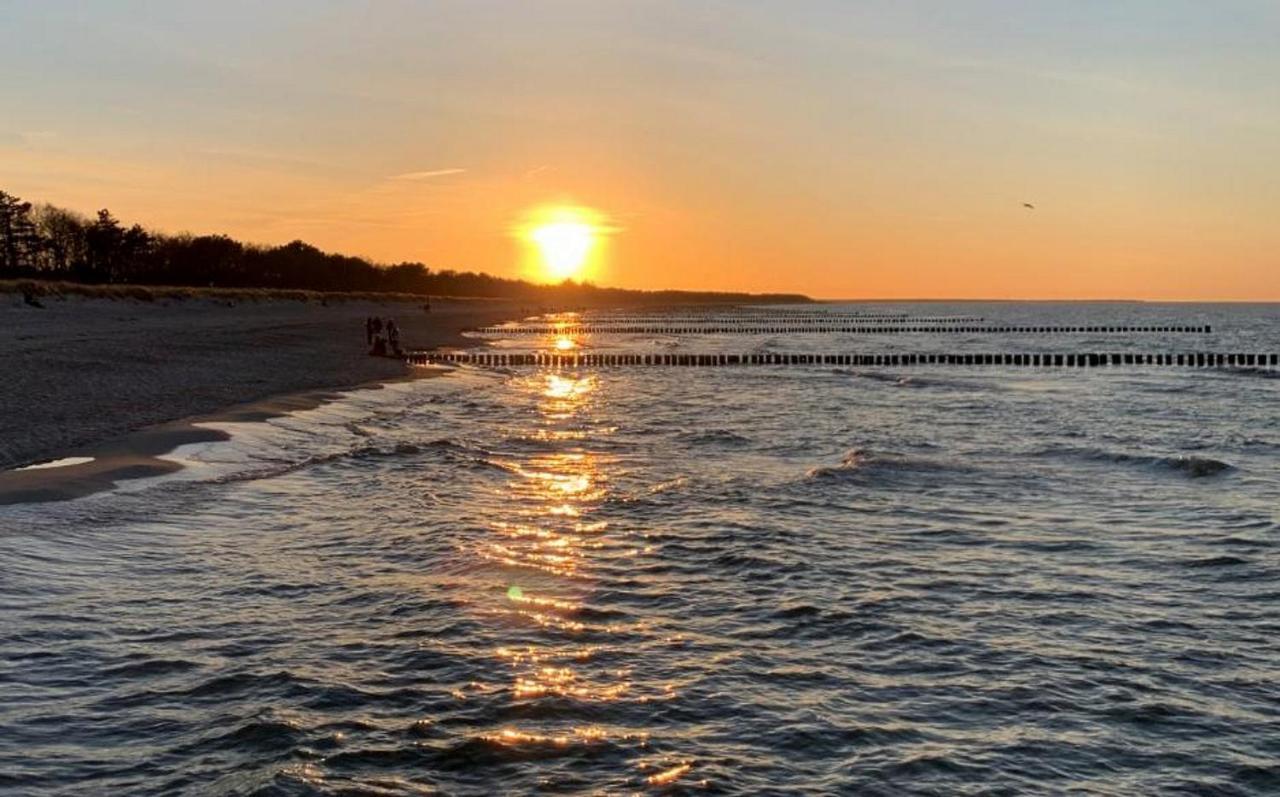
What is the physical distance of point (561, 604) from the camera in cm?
1240

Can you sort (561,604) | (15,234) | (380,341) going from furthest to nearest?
(15,234) < (380,341) < (561,604)

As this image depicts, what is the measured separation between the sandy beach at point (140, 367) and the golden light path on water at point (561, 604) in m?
8.02

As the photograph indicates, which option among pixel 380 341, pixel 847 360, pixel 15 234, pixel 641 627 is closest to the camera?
pixel 641 627

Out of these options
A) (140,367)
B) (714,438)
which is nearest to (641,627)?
(714,438)

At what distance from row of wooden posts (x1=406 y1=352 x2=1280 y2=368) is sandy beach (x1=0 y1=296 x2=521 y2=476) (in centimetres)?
856

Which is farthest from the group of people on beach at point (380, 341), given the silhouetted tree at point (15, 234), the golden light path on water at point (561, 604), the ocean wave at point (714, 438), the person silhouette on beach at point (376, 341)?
the silhouetted tree at point (15, 234)

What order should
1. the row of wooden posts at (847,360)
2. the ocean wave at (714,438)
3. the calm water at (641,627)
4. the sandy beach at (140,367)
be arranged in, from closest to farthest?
the calm water at (641,627) → the sandy beach at (140,367) → the ocean wave at (714,438) → the row of wooden posts at (847,360)

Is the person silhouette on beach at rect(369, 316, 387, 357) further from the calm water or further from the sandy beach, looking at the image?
the calm water

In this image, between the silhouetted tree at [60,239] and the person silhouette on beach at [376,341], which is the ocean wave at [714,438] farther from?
the silhouetted tree at [60,239]

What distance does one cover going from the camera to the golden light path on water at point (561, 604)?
863 cm

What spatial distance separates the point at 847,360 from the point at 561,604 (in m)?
55.1

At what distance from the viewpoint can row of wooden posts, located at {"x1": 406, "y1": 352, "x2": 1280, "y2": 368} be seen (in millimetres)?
60188

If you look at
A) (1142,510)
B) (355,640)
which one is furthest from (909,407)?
(355,640)

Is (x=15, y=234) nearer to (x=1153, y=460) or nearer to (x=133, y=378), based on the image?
(x=133, y=378)
